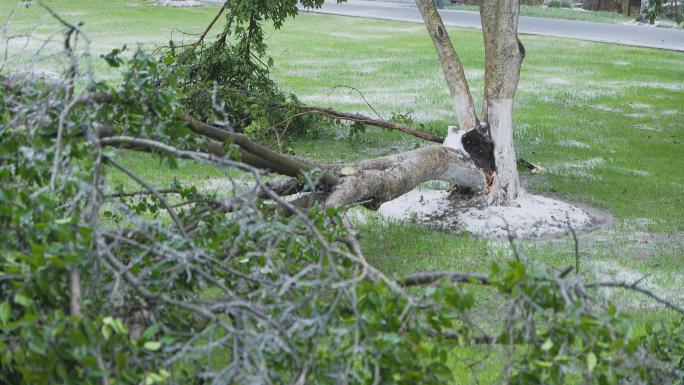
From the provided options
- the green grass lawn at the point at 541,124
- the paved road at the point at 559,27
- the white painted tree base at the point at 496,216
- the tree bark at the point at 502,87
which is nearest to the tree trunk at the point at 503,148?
the tree bark at the point at 502,87

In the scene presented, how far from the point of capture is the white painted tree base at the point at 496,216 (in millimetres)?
7970

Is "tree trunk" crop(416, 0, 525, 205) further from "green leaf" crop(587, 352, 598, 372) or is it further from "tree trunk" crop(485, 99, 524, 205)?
"green leaf" crop(587, 352, 598, 372)

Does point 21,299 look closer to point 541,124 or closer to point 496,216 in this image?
point 496,216

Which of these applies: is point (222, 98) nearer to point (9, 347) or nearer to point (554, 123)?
point (554, 123)

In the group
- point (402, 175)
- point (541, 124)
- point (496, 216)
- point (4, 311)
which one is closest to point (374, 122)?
point (496, 216)

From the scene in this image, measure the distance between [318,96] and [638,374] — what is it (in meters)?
11.8

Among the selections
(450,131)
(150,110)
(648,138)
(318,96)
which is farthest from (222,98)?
(150,110)

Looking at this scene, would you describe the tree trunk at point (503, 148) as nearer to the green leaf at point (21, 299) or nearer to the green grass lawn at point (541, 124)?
the green grass lawn at point (541, 124)

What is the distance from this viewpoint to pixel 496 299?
250 inches

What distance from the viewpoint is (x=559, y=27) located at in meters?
26.5

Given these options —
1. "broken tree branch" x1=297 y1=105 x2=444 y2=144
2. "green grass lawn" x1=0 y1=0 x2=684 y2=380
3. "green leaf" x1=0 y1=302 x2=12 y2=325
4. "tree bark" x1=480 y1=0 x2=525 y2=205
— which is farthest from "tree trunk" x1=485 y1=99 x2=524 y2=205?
"green leaf" x1=0 y1=302 x2=12 y2=325

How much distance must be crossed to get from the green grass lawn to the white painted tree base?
23cm

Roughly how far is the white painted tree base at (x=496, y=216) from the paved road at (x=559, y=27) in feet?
49.1

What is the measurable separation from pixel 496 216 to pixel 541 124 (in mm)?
5215
